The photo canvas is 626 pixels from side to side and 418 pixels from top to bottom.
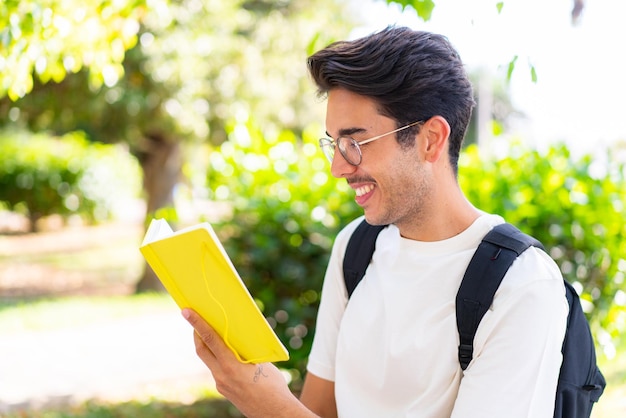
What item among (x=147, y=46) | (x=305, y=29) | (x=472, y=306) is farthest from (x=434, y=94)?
(x=305, y=29)

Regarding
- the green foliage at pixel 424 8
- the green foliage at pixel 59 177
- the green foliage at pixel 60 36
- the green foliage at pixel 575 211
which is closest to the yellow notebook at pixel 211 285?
the green foliage at pixel 424 8

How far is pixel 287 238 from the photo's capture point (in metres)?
4.38

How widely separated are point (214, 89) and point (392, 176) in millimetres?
8513

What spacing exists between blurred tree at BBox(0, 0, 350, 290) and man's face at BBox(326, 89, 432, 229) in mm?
6455

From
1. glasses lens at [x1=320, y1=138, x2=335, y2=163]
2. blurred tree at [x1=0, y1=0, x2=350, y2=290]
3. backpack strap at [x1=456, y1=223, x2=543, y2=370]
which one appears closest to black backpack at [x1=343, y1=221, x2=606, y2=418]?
backpack strap at [x1=456, y1=223, x2=543, y2=370]

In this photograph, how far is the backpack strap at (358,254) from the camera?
2.17 metres

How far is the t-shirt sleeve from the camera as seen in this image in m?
1.71

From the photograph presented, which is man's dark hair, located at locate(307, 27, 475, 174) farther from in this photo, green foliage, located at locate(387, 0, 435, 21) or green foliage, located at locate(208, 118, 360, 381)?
green foliage, located at locate(208, 118, 360, 381)

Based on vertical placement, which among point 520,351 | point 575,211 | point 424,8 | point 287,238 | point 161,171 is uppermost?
point 424,8

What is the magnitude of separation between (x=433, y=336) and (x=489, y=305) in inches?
7.2

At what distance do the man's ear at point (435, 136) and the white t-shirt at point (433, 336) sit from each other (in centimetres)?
21

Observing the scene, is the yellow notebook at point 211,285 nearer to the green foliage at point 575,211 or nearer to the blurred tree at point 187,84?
the green foliage at point 575,211

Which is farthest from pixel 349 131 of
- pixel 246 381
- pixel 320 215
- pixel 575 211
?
pixel 575 211

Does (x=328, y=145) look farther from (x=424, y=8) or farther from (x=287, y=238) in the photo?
(x=287, y=238)
